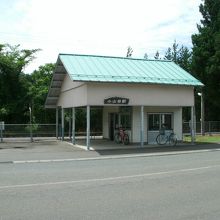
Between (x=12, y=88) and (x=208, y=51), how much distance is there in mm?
21051

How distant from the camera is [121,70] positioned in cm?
3003

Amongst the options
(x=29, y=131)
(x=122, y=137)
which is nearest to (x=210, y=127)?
(x=122, y=137)

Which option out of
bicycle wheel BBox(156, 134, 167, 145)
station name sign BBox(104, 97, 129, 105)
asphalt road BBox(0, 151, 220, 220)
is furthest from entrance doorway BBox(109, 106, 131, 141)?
asphalt road BBox(0, 151, 220, 220)

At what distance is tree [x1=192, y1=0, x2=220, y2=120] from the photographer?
4916 cm

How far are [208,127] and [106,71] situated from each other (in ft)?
77.4

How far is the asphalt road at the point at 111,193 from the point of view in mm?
8625

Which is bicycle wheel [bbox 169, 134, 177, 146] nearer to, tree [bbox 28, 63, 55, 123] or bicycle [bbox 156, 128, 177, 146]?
bicycle [bbox 156, 128, 177, 146]

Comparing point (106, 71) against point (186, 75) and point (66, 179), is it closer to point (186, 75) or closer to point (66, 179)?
point (186, 75)

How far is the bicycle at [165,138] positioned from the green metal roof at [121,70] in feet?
12.2

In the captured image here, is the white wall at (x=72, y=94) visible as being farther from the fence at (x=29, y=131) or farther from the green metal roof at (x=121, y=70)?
the fence at (x=29, y=131)

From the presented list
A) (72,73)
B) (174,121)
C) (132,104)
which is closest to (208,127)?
(174,121)

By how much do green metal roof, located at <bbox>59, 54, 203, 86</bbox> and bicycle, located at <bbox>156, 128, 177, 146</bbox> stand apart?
3.71 meters

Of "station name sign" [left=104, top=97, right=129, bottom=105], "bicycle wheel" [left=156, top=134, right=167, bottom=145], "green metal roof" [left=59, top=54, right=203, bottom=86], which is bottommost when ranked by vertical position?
"bicycle wheel" [left=156, top=134, right=167, bottom=145]

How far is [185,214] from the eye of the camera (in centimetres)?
855
